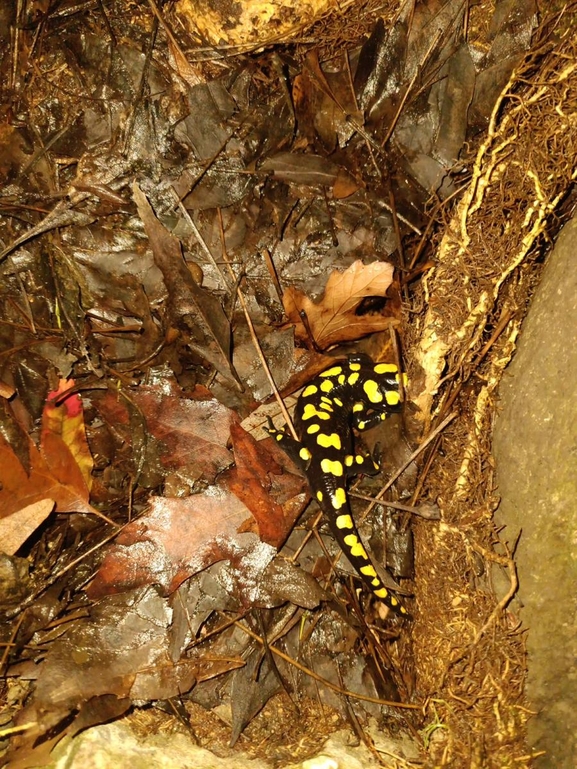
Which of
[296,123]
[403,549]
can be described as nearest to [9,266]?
[296,123]

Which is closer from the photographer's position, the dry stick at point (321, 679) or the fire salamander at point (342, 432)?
the dry stick at point (321, 679)

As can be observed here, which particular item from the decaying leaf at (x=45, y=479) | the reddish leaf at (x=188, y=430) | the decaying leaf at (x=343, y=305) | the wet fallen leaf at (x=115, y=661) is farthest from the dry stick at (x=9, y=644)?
the decaying leaf at (x=343, y=305)

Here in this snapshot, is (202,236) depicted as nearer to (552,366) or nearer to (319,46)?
(319,46)

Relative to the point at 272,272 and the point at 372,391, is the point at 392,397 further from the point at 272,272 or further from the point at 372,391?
the point at 272,272

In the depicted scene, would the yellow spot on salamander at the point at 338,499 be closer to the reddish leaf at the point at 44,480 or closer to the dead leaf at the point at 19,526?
the reddish leaf at the point at 44,480

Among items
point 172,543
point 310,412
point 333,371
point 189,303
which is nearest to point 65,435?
point 172,543

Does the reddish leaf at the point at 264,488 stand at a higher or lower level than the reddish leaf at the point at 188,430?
lower

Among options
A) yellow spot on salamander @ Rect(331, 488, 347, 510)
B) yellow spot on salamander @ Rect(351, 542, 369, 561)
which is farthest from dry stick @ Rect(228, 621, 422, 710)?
yellow spot on salamander @ Rect(331, 488, 347, 510)
